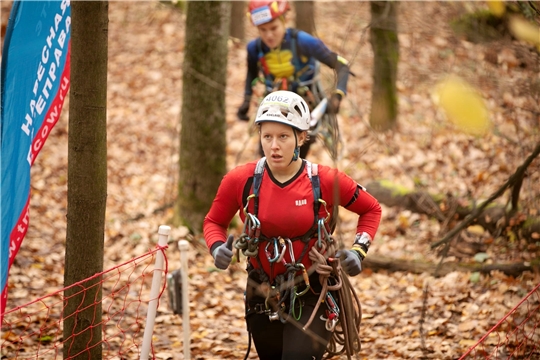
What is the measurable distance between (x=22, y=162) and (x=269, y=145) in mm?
1542

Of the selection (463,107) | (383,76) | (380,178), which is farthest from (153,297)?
(383,76)

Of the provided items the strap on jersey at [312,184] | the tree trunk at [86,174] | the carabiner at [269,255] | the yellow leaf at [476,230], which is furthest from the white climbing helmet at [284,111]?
the yellow leaf at [476,230]

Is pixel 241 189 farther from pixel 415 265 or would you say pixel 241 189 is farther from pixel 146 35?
pixel 146 35

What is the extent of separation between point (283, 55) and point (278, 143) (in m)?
3.65

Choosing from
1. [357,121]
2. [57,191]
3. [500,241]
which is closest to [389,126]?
[357,121]

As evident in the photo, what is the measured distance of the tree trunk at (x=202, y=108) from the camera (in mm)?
7484

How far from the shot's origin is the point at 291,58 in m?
7.15

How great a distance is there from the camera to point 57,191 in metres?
9.71

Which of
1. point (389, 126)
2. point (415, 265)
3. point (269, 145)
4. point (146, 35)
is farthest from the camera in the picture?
point (146, 35)

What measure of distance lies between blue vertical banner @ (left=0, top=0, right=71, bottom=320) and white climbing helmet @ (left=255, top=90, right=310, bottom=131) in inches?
55.6

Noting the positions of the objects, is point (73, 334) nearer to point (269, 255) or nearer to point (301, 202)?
point (269, 255)

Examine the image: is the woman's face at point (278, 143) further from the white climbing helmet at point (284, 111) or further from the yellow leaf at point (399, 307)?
the yellow leaf at point (399, 307)

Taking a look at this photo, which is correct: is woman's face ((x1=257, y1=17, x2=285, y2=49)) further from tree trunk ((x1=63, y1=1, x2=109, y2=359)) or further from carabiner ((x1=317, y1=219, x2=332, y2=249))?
carabiner ((x1=317, y1=219, x2=332, y2=249))

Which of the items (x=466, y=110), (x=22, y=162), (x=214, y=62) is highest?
(x=214, y=62)
